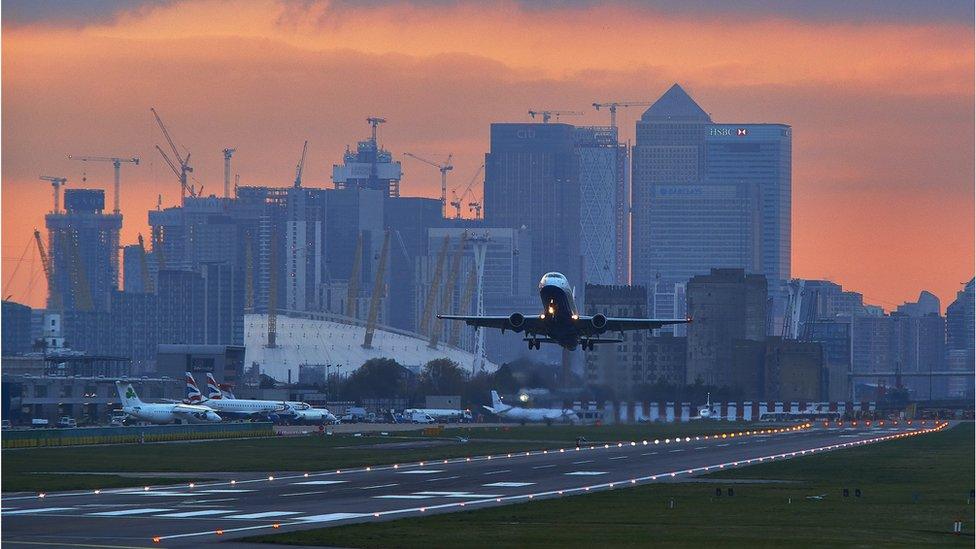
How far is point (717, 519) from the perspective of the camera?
105 metres

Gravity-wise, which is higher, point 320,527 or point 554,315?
point 554,315

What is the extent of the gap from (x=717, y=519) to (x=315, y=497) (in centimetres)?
2880

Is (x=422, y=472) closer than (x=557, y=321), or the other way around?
(x=557, y=321)

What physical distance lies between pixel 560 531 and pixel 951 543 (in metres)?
20.0

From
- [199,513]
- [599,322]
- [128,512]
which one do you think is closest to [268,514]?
[199,513]

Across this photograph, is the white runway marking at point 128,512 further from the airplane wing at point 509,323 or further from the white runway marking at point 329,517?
the airplane wing at point 509,323

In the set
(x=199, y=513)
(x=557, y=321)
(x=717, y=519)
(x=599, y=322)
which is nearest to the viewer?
(x=717, y=519)

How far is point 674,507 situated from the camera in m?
113

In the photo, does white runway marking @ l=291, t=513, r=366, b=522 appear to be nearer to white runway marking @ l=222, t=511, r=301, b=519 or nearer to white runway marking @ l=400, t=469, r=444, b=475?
white runway marking @ l=222, t=511, r=301, b=519

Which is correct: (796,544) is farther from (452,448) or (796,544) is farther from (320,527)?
(452,448)

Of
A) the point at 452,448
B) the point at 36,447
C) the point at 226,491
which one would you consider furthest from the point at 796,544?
→ the point at 36,447

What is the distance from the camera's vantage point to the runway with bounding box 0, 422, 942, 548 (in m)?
97.1

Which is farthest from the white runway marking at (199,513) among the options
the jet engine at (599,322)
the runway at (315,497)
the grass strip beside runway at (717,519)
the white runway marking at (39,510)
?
the jet engine at (599,322)

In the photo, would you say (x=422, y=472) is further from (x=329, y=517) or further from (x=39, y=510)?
(x=39, y=510)
